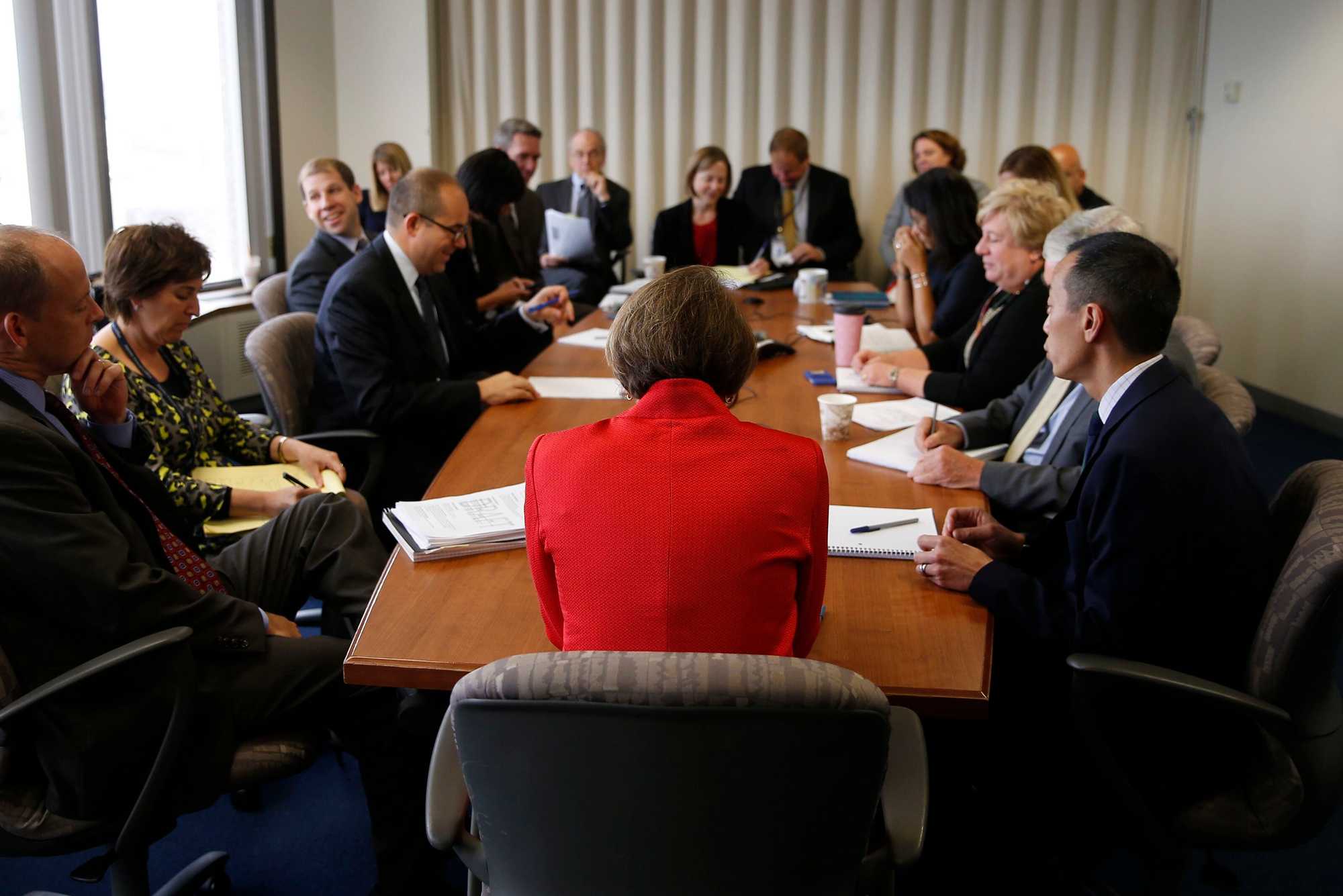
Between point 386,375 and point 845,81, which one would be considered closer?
point 386,375

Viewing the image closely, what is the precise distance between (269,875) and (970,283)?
2.69 metres

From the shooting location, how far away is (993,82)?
264 inches

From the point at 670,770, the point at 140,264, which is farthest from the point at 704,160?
the point at 670,770

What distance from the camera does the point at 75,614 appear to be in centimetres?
160

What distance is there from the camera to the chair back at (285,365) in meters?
2.95

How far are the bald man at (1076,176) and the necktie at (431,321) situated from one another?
3.61m

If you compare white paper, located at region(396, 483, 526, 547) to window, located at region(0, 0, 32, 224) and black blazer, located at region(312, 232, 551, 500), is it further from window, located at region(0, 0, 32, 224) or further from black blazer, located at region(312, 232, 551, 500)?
window, located at region(0, 0, 32, 224)

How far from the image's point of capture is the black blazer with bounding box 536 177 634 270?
5.87 metres

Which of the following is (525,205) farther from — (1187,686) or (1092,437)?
(1187,686)

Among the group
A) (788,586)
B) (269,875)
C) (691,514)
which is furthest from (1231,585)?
(269,875)

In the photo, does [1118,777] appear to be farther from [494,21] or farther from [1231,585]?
[494,21]

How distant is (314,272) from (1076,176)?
157 inches

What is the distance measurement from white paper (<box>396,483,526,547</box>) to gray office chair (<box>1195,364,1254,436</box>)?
138 centimetres

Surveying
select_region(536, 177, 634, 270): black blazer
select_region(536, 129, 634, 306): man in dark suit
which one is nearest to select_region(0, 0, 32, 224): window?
select_region(536, 129, 634, 306): man in dark suit
